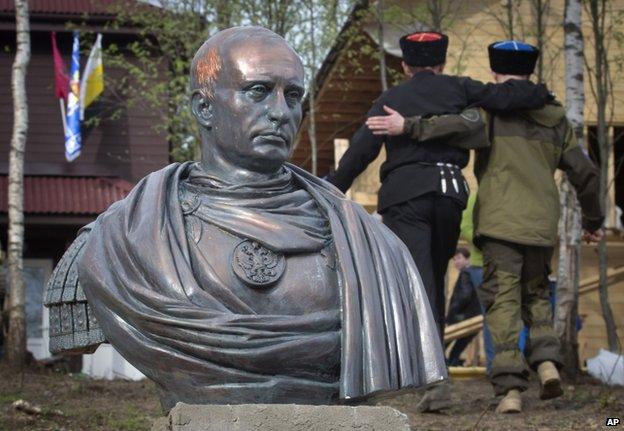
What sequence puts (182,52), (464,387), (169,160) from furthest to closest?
(169,160), (182,52), (464,387)

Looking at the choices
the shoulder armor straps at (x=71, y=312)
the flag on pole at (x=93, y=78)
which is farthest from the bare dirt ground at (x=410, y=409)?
the flag on pole at (x=93, y=78)

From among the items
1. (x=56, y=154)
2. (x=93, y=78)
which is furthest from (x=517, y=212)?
(x=56, y=154)

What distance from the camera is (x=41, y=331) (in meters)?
26.4

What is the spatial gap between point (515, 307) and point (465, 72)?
15387mm

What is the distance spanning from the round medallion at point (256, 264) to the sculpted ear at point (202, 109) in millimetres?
513

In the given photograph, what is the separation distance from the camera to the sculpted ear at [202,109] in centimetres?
606

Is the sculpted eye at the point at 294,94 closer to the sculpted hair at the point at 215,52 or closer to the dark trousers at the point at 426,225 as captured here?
the sculpted hair at the point at 215,52

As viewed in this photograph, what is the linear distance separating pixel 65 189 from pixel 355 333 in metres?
22.0

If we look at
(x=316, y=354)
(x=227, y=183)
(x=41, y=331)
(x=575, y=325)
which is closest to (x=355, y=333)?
(x=316, y=354)

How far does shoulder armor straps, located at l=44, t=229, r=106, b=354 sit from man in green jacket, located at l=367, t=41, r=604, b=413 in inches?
158

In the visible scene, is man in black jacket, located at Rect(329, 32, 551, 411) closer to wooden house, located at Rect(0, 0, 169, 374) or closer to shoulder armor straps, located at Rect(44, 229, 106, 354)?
shoulder armor straps, located at Rect(44, 229, 106, 354)

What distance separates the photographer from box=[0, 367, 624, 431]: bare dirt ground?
31.8 ft

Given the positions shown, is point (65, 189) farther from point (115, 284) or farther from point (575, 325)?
point (115, 284)

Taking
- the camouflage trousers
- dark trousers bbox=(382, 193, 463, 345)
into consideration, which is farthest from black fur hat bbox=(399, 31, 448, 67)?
the camouflage trousers
